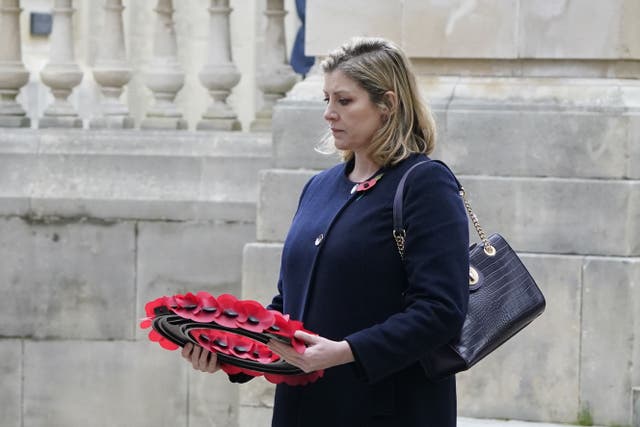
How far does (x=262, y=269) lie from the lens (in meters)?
5.85

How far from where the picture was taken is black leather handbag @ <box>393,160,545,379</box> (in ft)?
11.1

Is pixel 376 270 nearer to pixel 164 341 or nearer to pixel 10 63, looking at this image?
pixel 164 341

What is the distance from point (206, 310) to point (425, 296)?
19.6 inches

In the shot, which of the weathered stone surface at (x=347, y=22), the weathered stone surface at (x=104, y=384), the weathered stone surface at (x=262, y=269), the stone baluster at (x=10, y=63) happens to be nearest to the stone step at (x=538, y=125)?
the weathered stone surface at (x=347, y=22)

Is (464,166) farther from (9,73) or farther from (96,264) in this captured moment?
(9,73)

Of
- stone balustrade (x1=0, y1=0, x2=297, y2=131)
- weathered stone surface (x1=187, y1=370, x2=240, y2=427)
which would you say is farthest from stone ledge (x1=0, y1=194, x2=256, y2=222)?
weathered stone surface (x1=187, y1=370, x2=240, y2=427)

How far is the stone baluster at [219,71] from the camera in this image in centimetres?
665

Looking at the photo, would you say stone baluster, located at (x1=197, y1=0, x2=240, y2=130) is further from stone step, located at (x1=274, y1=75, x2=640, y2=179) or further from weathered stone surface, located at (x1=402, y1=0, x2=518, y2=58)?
weathered stone surface, located at (x1=402, y1=0, x2=518, y2=58)

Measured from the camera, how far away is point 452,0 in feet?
18.7

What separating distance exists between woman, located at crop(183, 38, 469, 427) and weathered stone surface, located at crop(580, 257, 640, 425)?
6.88 feet

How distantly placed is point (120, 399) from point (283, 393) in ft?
10.3

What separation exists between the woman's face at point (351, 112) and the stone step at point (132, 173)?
9.53ft

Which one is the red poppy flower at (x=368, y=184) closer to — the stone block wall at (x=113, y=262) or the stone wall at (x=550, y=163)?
the stone wall at (x=550, y=163)

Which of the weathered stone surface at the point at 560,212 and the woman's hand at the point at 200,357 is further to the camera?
the weathered stone surface at the point at 560,212
